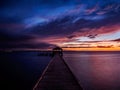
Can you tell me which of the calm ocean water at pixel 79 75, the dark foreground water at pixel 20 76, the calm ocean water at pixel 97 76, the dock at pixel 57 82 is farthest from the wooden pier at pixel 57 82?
the dark foreground water at pixel 20 76

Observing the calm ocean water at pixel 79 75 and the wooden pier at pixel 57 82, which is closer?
the wooden pier at pixel 57 82

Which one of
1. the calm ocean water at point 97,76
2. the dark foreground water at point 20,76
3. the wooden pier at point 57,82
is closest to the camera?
the wooden pier at point 57,82

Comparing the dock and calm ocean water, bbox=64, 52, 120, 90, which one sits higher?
the dock

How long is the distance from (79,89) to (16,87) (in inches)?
520

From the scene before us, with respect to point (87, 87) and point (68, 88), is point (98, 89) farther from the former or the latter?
point (68, 88)

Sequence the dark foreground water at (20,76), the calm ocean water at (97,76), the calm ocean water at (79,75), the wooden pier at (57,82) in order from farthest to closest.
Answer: the dark foreground water at (20,76), the calm ocean water at (79,75), the calm ocean water at (97,76), the wooden pier at (57,82)

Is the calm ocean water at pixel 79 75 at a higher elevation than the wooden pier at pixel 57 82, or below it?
below

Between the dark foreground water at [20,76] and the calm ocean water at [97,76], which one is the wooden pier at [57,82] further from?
the dark foreground water at [20,76]

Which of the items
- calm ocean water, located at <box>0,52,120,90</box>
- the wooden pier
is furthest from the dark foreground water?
the wooden pier

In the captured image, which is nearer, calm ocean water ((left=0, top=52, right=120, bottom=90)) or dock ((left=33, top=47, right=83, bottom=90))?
dock ((left=33, top=47, right=83, bottom=90))

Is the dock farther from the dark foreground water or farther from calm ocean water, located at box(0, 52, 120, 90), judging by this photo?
the dark foreground water

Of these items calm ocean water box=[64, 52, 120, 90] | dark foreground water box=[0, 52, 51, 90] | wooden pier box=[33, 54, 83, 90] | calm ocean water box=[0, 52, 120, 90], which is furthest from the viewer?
dark foreground water box=[0, 52, 51, 90]

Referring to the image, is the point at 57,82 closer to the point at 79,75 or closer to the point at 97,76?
the point at 97,76

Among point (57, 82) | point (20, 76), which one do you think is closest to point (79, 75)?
point (20, 76)
